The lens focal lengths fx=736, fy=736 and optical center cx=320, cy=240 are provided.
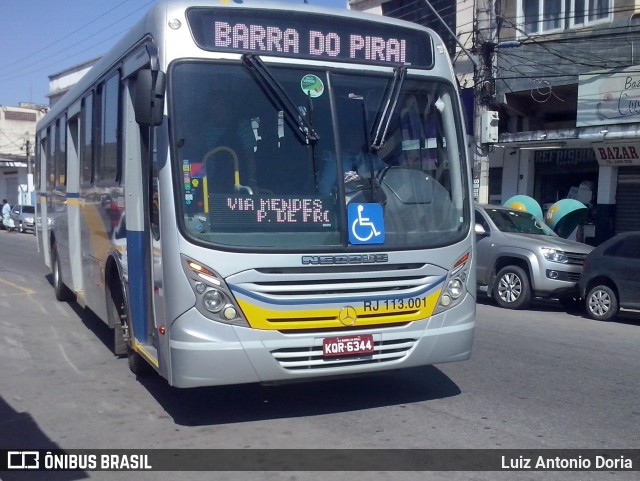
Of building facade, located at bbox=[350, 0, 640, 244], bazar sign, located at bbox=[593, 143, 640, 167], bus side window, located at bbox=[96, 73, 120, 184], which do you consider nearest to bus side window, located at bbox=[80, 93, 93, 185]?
bus side window, located at bbox=[96, 73, 120, 184]

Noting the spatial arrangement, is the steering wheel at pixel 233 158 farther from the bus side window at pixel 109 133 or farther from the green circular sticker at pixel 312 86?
the bus side window at pixel 109 133

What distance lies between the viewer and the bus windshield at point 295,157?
18.5 ft

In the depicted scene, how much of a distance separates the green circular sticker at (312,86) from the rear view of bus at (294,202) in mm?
18

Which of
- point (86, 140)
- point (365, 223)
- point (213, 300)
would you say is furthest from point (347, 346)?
point (86, 140)

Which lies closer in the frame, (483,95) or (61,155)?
(61,155)

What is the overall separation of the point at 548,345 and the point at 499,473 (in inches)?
200

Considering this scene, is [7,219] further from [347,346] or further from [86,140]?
[347,346]

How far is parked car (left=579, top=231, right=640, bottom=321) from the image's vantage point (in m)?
12.1

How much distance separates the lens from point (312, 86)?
5.97 meters

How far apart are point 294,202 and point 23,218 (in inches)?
1382

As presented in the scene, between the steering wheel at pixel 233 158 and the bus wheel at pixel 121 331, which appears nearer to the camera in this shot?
the steering wheel at pixel 233 158

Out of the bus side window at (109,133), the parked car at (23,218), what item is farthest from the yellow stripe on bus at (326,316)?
the parked car at (23,218)

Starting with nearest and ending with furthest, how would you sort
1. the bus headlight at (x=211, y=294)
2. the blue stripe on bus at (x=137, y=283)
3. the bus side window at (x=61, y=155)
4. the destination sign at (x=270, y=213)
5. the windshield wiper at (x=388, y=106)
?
the bus headlight at (x=211, y=294) → the destination sign at (x=270, y=213) → the windshield wiper at (x=388, y=106) → the blue stripe on bus at (x=137, y=283) → the bus side window at (x=61, y=155)

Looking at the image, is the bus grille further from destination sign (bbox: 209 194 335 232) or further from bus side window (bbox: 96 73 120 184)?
bus side window (bbox: 96 73 120 184)
